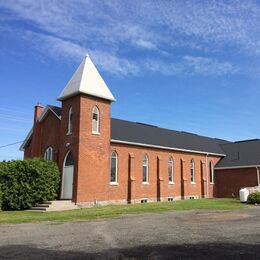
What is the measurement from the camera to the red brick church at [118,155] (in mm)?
26719

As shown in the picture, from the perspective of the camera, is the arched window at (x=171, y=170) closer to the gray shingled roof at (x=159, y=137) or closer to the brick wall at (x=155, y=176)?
the brick wall at (x=155, y=176)

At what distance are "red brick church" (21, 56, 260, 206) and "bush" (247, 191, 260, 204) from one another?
834 centimetres

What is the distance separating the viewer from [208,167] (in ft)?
129

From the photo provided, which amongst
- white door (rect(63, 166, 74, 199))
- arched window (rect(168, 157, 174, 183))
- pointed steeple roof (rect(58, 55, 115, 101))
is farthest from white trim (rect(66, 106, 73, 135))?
arched window (rect(168, 157, 174, 183))

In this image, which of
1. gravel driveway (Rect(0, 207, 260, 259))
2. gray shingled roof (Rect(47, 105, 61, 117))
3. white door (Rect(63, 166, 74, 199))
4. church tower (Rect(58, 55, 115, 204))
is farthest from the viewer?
gray shingled roof (Rect(47, 105, 61, 117))

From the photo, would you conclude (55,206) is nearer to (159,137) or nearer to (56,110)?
(56,110)

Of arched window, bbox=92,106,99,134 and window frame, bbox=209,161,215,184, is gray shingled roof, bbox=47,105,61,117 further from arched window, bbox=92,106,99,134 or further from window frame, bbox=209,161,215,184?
window frame, bbox=209,161,215,184

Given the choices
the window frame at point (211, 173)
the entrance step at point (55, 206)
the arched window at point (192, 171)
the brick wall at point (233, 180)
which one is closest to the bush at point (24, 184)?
the entrance step at point (55, 206)

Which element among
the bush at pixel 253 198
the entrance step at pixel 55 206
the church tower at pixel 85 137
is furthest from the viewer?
the bush at pixel 253 198

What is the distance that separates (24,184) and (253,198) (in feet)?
55.2

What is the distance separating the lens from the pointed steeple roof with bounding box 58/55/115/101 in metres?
27.3

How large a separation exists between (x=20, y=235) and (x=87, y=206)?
13.3 metres

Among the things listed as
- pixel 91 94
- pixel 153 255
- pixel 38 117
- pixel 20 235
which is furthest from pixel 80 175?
pixel 153 255

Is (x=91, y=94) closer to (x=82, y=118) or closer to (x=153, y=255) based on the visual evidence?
(x=82, y=118)
